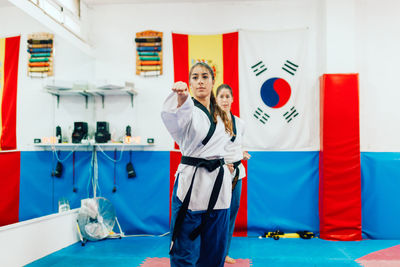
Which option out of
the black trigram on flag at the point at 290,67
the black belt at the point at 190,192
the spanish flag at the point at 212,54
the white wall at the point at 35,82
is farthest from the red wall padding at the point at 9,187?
the black trigram on flag at the point at 290,67

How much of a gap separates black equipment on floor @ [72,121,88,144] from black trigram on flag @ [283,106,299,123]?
2765 mm

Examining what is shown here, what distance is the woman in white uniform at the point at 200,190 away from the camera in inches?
58.4

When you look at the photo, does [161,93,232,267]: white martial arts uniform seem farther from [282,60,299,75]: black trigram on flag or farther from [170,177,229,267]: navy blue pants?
[282,60,299,75]: black trigram on flag

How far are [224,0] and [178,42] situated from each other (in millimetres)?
912

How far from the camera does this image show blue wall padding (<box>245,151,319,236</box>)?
14.0 ft

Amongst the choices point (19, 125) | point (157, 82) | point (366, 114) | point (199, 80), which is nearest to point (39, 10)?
point (19, 125)

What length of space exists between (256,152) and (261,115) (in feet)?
1.71

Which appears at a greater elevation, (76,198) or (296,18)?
(296,18)

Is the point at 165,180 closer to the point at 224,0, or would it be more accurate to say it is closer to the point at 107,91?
the point at 107,91

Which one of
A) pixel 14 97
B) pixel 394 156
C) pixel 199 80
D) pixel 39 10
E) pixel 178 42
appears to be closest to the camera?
pixel 199 80

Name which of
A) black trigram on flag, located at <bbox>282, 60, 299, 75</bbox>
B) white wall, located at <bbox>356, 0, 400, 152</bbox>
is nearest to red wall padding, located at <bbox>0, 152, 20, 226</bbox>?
black trigram on flag, located at <bbox>282, 60, 299, 75</bbox>

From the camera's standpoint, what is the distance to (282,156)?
14.2 ft

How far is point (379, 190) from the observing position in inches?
164

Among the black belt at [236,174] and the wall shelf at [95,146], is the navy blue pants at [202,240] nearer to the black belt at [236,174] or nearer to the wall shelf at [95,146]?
the black belt at [236,174]
